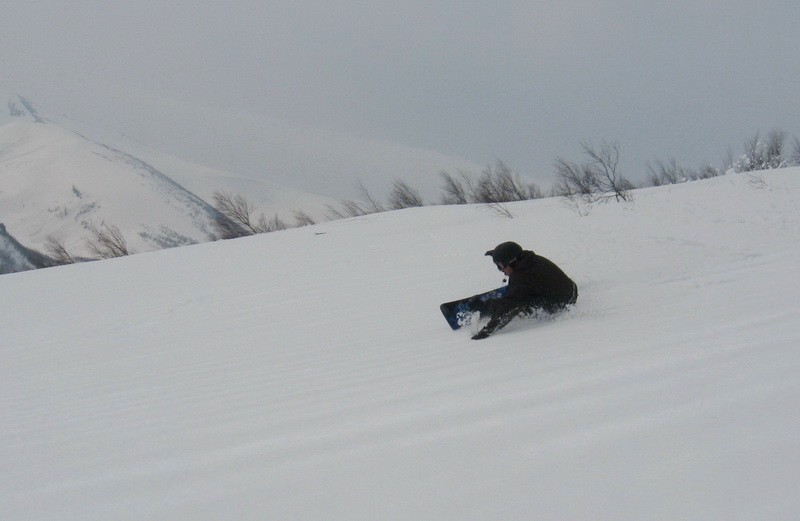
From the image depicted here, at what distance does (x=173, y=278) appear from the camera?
29.2ft

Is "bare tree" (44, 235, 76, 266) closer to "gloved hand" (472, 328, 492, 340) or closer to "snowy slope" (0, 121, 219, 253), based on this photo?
Answer: "gloved hand" (472, 328, 492, 340)

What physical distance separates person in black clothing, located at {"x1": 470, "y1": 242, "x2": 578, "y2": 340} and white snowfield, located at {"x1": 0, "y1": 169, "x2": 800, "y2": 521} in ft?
0.48

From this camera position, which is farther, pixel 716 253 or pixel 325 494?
pixel 716 253

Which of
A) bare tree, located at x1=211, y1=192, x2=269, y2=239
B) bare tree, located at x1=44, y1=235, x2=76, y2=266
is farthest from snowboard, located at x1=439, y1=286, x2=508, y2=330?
bare tree, located at x1=44, y1=235, x2=76, y2=266

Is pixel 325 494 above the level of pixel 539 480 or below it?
below

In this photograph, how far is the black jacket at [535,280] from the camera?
11.1 ft

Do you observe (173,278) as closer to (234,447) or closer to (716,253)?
(234,447)

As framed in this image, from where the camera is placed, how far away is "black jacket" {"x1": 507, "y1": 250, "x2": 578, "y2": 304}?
3.39 metres

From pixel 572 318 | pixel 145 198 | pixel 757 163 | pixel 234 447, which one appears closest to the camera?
pixel 234 447

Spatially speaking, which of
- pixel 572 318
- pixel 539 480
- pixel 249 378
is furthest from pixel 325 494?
pixel 572 318

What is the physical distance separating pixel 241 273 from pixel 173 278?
1476mm

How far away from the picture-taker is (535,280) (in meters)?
3.38

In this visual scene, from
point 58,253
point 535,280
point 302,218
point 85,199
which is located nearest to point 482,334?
point 535,280

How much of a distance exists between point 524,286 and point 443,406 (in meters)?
1.72
